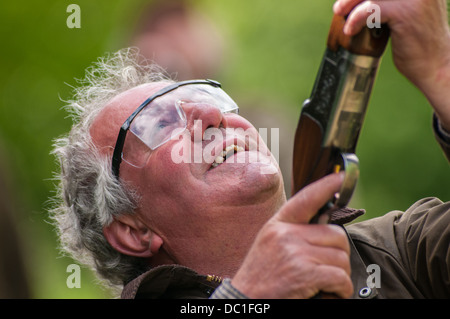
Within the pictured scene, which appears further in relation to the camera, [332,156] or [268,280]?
[268,280]

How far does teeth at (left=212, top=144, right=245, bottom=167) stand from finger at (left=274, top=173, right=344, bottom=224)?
30.7 inches

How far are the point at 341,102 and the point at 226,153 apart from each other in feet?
3.22

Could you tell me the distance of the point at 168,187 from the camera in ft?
8.96

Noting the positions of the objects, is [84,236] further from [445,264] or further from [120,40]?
[120,40]

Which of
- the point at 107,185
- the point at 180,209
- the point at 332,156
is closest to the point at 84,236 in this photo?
the point at 107,185

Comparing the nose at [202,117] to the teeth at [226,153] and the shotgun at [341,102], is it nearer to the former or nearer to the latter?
the teeth at [226,153]

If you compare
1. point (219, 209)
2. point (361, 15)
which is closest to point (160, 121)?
point (219, 209)

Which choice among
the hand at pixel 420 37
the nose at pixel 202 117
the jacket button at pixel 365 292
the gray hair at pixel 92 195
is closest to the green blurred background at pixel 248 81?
the gray hair at pixel 92 195

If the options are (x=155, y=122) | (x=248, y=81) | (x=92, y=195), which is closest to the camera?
(x=155, y=122)

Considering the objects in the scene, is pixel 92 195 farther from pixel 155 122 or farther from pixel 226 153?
pixel 226 153

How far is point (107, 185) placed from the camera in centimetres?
294

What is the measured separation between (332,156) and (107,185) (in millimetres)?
1361

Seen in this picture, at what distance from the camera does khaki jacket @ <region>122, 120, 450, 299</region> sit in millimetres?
2480

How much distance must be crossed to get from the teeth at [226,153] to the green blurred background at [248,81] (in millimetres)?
4491
